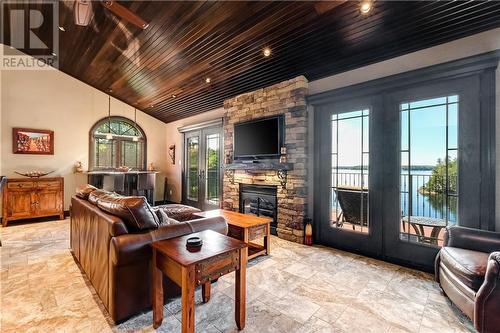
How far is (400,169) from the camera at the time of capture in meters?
3.07

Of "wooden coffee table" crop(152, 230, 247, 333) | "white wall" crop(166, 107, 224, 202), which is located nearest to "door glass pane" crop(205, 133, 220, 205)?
"white wall" crop(166, 107, 224, 202)

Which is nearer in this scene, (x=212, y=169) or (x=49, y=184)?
(x=49, y=184)

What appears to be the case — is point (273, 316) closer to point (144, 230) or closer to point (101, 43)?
point (144, 230)

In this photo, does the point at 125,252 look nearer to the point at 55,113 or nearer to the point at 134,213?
the point at 134,213

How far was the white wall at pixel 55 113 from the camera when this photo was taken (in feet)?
16.7

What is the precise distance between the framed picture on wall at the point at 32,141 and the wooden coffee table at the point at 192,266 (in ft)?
18.5

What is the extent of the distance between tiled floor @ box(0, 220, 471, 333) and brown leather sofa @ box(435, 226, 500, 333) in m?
0.21

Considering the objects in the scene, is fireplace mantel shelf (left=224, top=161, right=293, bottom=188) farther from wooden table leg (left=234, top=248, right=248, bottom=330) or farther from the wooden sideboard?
the wooden sideboard

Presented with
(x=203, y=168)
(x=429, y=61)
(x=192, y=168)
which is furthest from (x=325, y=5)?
(x=192, y=168)

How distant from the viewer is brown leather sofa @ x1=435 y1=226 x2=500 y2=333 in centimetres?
165

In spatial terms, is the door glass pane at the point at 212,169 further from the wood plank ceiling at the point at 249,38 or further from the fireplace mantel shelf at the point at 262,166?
the wood plank ceiling at the point at 249,38

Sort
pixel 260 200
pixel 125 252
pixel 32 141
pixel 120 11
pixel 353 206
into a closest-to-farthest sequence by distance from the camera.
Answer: pixel 125 252 → pixel 120 11 → pixel 353 206 → pixel 260 200 → pixel 32 141

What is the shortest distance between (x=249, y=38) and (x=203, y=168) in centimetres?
389

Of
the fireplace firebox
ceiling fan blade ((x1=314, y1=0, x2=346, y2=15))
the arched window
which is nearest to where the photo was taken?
ceiling fan blade ((x1=314, y1=0, x2=346, y2=15))
